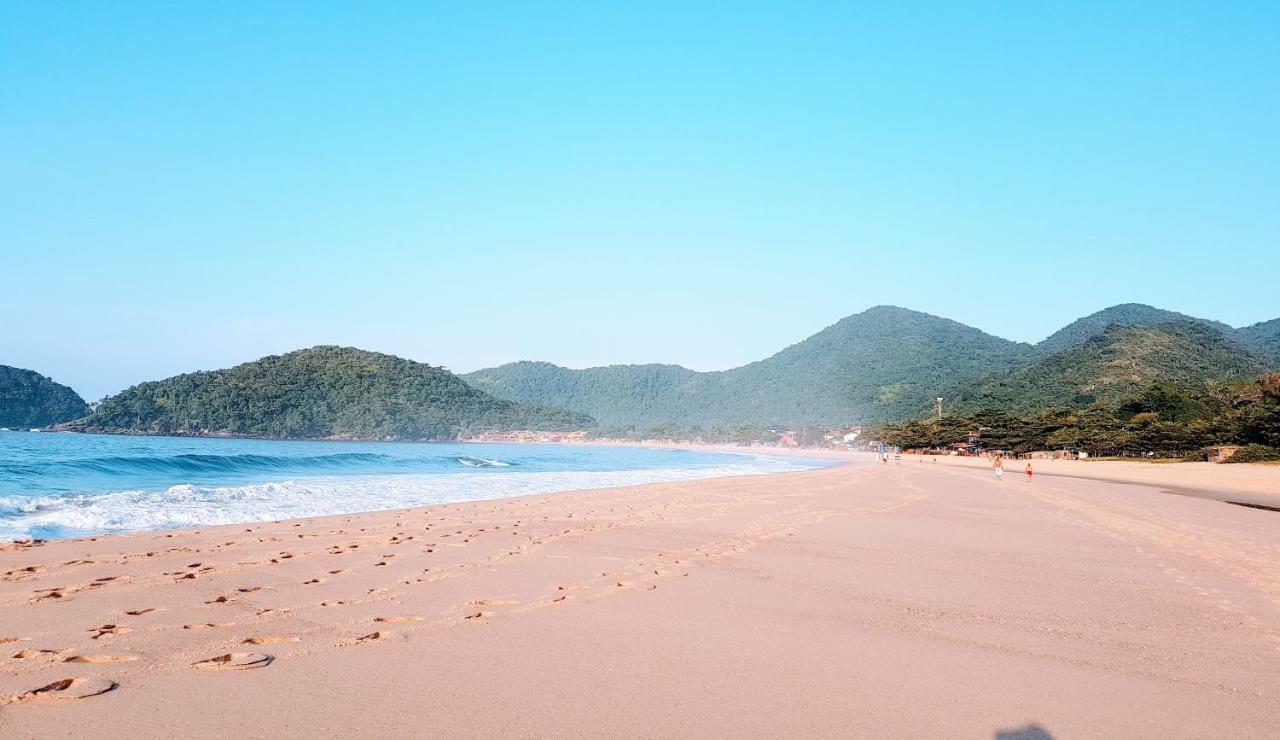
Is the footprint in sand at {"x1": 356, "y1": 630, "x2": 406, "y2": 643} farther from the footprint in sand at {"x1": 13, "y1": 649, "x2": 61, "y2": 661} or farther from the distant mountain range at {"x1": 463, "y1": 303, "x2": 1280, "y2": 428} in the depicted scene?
the distant mountain range at {"x1": 463, "y1": 303, "x2": 1280, "y2": 428}

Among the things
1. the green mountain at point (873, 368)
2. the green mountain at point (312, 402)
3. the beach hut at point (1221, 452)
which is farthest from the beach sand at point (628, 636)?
the green mountain at point (873, 368)

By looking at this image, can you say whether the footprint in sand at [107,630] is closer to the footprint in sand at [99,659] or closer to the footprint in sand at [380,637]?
the footprint in sand at [99,659]

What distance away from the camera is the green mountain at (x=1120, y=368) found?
8625 cm

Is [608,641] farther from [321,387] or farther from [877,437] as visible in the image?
[321,387]

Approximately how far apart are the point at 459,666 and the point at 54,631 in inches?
111

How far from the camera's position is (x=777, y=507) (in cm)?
1540

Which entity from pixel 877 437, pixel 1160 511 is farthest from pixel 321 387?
pixel 1160 511

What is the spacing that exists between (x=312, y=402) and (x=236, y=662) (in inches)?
4969

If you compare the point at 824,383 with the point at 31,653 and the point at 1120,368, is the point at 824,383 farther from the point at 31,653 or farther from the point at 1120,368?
the point at 31,653

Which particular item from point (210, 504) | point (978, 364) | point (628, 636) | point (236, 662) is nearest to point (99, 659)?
point (236, 662)

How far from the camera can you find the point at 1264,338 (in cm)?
13350

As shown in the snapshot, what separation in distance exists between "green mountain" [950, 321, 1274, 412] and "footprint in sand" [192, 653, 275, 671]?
85913 mm

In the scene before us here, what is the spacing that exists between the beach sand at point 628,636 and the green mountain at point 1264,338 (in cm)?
12496

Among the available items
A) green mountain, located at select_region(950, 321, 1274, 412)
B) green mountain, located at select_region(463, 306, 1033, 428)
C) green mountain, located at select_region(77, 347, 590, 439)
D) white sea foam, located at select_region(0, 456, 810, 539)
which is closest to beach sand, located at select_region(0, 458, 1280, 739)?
white sea foam, located at select_region(0, 456, 810, 539)
